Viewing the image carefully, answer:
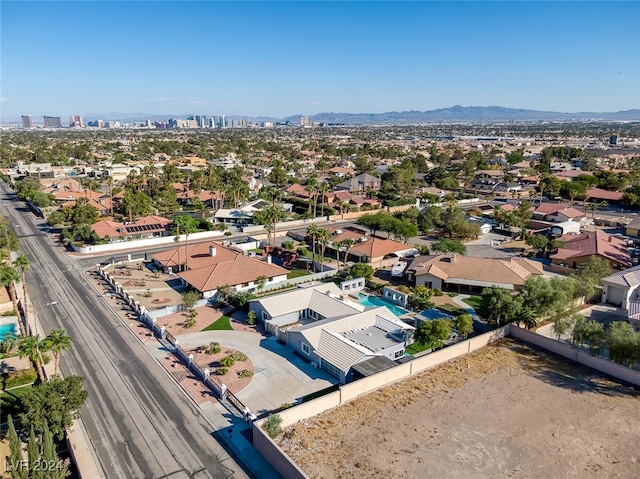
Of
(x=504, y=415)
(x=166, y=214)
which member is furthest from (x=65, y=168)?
(x=504, y=415)

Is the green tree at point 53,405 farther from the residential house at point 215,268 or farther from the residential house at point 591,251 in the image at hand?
the residential house at point 591,251

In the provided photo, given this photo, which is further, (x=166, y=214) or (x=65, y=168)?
(x=65, y=168)

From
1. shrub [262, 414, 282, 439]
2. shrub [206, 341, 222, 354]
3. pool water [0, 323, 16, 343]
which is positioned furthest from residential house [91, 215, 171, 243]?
shrub [262, 414, 282, 439]

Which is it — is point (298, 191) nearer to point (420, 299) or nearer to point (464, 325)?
point (420, 299)

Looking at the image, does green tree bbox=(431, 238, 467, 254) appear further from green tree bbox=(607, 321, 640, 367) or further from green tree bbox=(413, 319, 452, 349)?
green tree bbox=(607, 321, 640, 367)

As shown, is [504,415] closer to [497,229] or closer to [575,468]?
[575,468]
